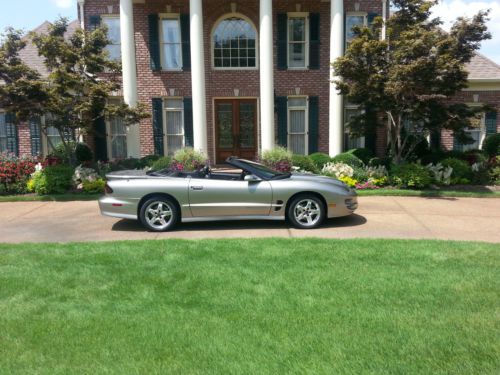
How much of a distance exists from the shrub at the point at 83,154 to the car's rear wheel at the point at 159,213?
832 cm

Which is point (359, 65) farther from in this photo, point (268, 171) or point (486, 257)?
point (486, 257)

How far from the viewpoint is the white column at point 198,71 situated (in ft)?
43.3

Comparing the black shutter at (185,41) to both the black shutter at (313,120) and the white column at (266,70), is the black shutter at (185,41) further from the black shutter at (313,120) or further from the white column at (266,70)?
the black shutter at (313,120)

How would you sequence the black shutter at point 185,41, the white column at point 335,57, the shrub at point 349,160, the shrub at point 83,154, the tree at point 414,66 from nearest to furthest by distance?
the tree at point 414,66 → the shrub at point 349,160 → the white column at point 335,57 → the shrub at point 83,154 → the black shutter at point 185,41

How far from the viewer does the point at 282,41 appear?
15.4 m

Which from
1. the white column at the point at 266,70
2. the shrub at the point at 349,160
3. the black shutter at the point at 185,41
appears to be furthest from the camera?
the black shutter at the point at 185,41

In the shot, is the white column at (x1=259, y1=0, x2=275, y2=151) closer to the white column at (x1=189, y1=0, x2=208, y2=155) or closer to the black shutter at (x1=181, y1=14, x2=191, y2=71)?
the white column at (x1=189, y1=0, x2=208, y2=155)

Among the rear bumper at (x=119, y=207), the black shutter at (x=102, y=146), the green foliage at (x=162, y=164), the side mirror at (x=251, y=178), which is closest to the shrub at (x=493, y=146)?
the side mirror at (x=251, y=178)

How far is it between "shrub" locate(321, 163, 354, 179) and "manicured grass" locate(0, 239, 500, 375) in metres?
6.29

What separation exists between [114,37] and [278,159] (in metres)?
8.40

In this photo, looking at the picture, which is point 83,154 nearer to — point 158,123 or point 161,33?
point 158,123

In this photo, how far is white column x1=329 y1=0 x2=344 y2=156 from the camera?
13398 mm

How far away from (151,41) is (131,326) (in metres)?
13.7

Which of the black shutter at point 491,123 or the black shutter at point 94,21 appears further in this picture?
the black shutter at point 491,123
